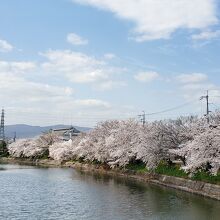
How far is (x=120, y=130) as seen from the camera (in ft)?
177

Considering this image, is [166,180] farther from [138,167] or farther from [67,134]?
[67,134]

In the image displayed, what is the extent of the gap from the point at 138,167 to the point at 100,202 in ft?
68.7

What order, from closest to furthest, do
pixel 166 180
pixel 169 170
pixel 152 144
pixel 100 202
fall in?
pixel 100 202 → pixel 166 180 → pixel 169 170 → pixel 152 144

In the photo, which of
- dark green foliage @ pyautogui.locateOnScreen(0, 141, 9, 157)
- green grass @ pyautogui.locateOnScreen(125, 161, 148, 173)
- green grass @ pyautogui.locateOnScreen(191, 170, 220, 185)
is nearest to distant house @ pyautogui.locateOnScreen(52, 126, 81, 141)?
dark green foliage @ pyautogui.locateOnScreen(0, 141, 9, 157)

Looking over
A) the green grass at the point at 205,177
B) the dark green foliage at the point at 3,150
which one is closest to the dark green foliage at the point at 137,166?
the green grass at the point at 205,177

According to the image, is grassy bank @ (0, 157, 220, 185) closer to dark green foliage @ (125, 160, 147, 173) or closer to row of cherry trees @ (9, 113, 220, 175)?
dark green foliage @ (125, 160, 147, 173)

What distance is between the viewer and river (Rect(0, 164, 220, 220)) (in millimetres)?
24000

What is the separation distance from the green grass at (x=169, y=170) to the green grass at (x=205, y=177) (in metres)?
2.24

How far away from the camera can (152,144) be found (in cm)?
4166

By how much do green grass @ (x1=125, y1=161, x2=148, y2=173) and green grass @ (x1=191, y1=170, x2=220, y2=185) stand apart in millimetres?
11179

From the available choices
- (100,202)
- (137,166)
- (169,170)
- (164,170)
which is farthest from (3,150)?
(100,202)

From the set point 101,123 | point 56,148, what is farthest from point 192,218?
point 56,148

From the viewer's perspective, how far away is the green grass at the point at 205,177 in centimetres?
3225

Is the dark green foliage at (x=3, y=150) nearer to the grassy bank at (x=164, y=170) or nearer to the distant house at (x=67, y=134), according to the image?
the distant house at (x=67, y=134)
